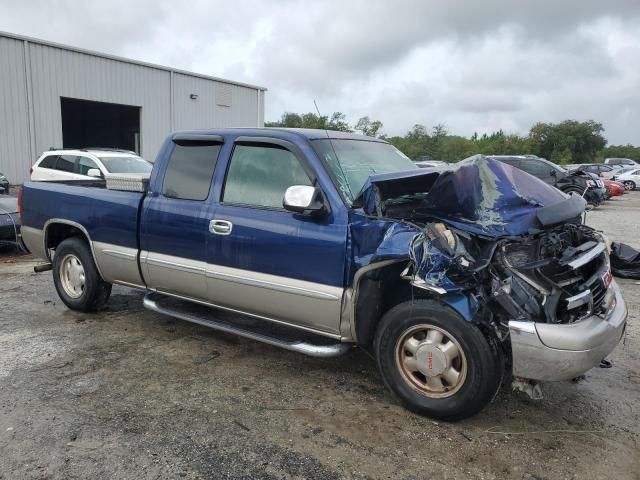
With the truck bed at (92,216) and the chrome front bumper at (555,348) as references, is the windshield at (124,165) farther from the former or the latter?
the chrome front bumper at (555,348)

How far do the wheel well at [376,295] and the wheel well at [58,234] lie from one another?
324 cm

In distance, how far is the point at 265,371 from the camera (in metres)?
4.09

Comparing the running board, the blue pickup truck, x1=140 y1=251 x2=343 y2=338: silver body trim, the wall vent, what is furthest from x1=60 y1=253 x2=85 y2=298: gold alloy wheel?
the wall vent

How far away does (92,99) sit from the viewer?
2036cm

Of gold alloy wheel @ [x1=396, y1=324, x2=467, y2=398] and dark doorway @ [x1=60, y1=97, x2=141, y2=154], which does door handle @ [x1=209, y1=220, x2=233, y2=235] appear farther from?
dark doorway @ [x1=60, y1=97, x2=141, y2=154]

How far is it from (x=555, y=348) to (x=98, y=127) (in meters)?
30.2

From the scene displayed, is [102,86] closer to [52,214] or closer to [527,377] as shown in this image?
[52,214]

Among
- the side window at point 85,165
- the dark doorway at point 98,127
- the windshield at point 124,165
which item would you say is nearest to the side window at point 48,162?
the side window at point 85,165

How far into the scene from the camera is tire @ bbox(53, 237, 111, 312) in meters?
5.23

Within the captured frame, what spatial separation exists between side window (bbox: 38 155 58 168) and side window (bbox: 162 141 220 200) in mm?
10049

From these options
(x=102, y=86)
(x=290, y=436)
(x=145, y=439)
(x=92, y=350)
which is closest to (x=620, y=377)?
(x=290, y=436)

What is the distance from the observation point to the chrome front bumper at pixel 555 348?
2.90 metres

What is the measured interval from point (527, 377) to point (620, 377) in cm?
159

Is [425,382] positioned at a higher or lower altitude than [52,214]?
lower
